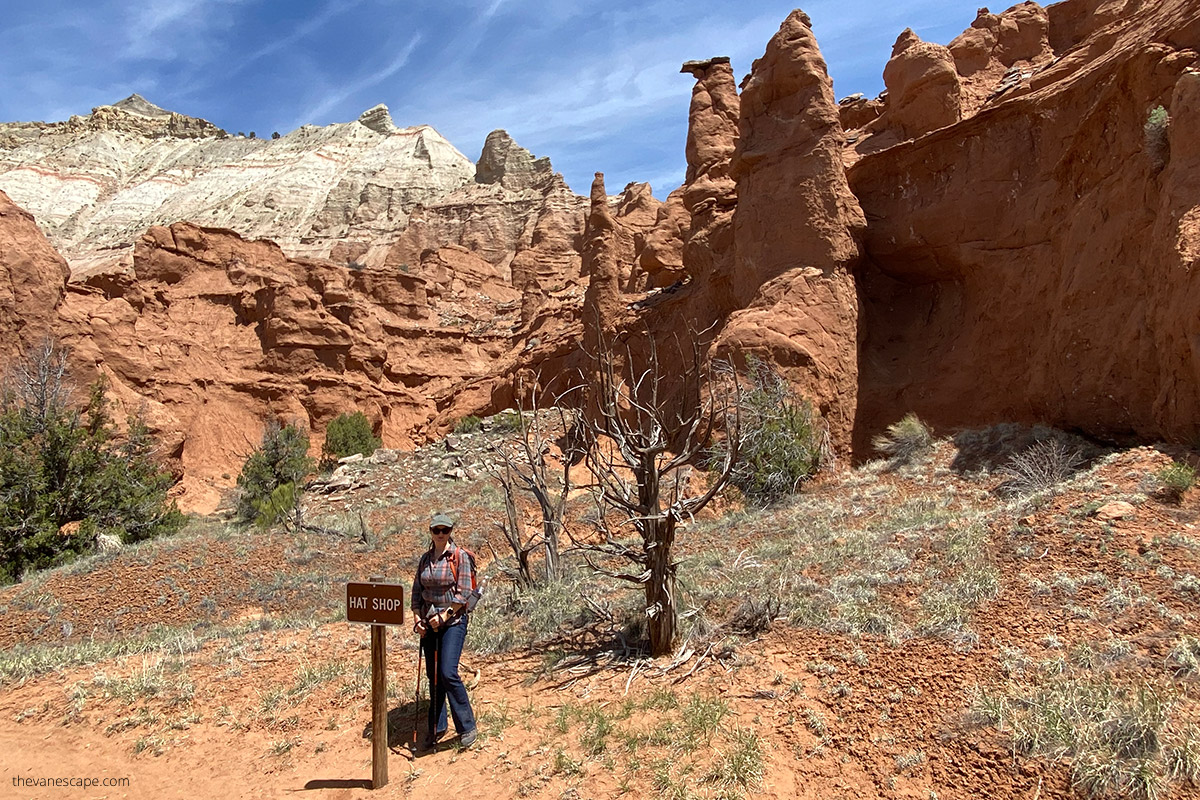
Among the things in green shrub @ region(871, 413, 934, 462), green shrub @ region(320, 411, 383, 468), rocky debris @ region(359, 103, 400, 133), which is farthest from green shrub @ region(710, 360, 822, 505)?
rocky debris @ region(359, 103, 400, 133)

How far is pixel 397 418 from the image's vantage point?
3241 cm

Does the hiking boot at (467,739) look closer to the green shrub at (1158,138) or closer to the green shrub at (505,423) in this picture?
Answer: the green shrub at (1158,138)

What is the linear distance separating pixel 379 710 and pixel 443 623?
25.4 inches

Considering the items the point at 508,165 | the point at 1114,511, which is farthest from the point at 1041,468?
the point at 508,165

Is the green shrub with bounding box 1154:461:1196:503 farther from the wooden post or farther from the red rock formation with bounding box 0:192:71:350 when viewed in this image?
the red rock formation with bounding box 0:192:71:350

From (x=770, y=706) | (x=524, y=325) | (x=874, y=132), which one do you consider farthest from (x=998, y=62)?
(x=524, y=325)

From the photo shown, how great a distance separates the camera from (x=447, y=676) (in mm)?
4734

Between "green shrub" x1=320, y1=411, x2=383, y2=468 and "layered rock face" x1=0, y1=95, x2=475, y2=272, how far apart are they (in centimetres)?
4125

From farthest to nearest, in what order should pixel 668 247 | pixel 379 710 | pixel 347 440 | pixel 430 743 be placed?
pixel 347 440, pixel 668 247, pixel 430 743, pixel 379 710

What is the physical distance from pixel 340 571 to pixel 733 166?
12120 mm

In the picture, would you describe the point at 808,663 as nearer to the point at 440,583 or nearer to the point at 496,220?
the point at 440,583

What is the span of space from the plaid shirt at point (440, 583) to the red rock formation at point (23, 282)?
81.2 feet

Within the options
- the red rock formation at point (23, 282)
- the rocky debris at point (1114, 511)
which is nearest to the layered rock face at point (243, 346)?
the red rock formation at point (23, 282)

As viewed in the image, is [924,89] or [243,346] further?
[243,346]
